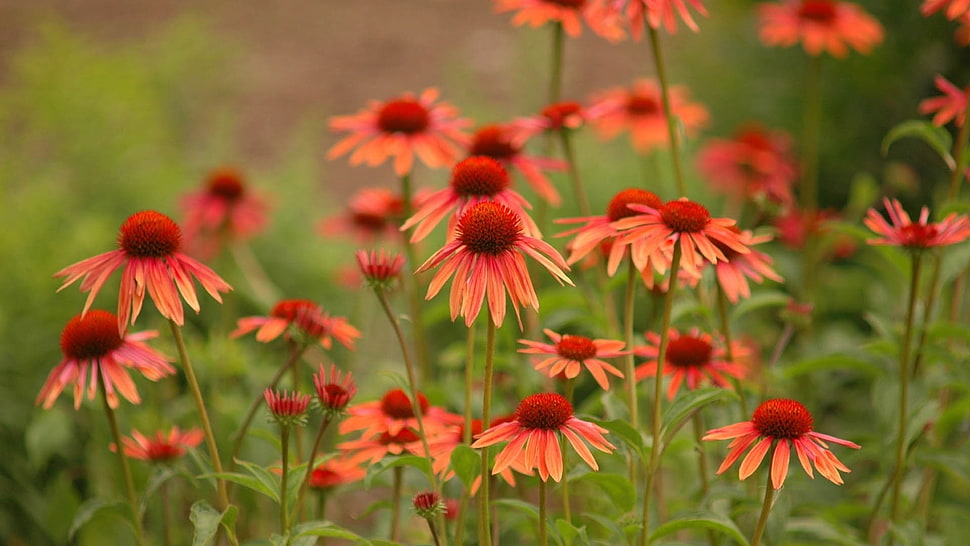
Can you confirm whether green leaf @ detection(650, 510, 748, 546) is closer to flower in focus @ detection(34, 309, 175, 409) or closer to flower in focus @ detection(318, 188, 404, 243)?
flower in focus @ detection(34, 309, 175, 409)

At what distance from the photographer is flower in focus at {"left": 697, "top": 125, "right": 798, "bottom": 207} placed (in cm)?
310

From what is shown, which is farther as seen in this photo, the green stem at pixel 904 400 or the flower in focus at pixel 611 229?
the green stem at pixel 904 400

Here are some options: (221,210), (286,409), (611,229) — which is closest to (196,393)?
(286,409)

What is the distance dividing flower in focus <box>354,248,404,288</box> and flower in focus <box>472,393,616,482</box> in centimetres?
28

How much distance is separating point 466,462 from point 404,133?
0.78 m

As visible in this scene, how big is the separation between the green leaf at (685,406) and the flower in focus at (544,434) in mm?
123

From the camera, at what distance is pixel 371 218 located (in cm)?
240

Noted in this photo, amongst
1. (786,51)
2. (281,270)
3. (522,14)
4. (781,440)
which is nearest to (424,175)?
(281,270)

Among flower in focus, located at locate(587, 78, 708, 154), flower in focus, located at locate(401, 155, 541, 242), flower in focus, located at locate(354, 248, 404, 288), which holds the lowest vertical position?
flower in focus, located at locate(354, 248, 404, 288)

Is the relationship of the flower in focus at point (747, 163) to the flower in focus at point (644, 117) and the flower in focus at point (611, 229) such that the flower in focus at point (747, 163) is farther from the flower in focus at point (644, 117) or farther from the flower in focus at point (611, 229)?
the flower in focus at point (611, 229)

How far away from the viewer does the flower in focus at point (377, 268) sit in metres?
1.32

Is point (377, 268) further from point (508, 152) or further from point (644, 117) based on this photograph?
point (644, 117)

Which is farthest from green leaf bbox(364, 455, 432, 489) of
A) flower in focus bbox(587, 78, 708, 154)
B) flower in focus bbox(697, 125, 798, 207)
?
flower in focus bbox(697, 125, 798, 207)

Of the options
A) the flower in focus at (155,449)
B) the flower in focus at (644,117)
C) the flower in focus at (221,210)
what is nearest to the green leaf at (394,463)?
the flower in focus at (155,449)
